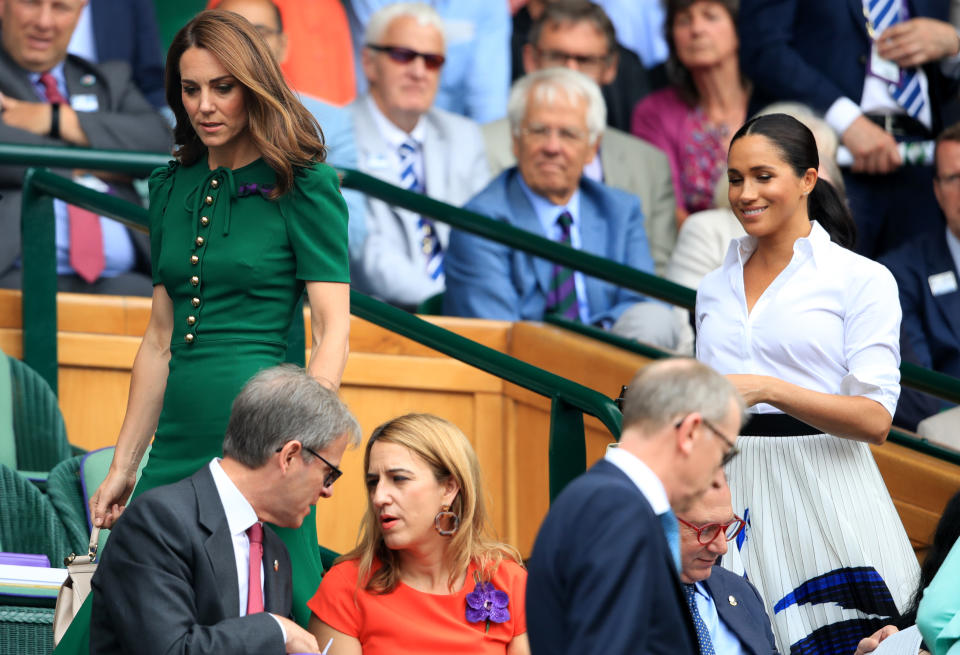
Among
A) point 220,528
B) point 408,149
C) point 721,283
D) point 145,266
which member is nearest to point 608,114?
point 408,149

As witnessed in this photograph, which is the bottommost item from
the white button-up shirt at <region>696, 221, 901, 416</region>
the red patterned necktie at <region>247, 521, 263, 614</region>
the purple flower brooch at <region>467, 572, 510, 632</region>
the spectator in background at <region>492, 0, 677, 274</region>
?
the purple flower brooch at <region>467, 572, 510, 632</region>

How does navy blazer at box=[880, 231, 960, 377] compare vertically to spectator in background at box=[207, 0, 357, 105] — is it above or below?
below

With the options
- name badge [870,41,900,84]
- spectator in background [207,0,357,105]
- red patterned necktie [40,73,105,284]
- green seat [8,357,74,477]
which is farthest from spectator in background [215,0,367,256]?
name badge [870,41,900,84]

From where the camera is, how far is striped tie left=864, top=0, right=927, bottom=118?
20.8 feet

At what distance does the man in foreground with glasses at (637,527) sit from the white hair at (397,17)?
13.8 feet

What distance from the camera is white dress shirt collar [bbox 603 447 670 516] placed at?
85.9 inches

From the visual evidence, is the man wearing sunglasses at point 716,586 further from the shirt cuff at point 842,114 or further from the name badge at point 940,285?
the shirt cuff at point 842,114

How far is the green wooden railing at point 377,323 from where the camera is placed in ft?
11.0

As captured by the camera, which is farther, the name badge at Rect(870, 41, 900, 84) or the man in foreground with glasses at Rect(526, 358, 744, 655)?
the name badge at Rect(870, 41, 900, 84)

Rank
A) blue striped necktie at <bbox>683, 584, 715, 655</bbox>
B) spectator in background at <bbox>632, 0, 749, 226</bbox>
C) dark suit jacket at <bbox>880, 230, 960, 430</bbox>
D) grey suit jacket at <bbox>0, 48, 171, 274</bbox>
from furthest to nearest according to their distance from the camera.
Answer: spectator in background at <bbox>632, 0, 749, 226</bbox> < dark suit jacket at <bbox>880, 230, 960, 430</bbox> < grey suit jacket at <bbox>0, 48, 171, 274</bbox> < blue striped necktie at <bbox>683, 584, 715, 655</bbox>

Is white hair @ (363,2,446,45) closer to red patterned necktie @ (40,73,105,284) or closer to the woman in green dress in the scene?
red patterned necktie @ (40,73,105,284)

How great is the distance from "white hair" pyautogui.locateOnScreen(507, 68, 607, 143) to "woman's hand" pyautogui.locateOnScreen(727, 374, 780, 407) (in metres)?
2.89

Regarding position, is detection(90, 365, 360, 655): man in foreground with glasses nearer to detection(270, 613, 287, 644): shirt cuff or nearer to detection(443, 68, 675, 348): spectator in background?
detection(270, 613, 287, 644): shirt cuff

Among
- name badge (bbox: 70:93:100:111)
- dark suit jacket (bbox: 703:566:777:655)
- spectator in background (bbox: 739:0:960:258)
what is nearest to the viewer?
dark suit jacket (bbox: 703:566:777:655)
